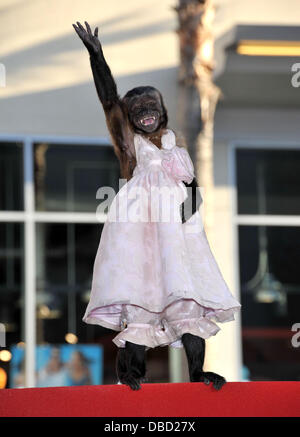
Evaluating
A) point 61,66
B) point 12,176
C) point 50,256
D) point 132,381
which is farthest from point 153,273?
point 61,66

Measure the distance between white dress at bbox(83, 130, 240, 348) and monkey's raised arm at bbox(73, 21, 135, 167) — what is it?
0.22ft

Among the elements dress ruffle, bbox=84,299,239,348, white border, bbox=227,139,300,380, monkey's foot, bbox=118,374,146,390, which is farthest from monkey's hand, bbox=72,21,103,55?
white border, bbox=227,139,300,380

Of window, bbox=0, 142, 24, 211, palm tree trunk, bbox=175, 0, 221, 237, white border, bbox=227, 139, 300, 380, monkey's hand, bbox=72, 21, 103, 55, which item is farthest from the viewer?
white border, bbox=227, 139, 300, 380

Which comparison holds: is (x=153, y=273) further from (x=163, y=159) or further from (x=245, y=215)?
(x=245, y=215)

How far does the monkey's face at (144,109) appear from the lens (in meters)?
3.78

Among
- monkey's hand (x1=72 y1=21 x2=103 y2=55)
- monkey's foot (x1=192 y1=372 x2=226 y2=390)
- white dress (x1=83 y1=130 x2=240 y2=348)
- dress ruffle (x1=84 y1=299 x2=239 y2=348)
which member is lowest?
monkey's foot (x1=192 y1=372 x2=226 y2=390)

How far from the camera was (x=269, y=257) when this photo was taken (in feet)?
30.8

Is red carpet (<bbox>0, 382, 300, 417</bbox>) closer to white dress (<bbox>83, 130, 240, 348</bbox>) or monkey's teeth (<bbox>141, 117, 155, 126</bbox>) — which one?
white dress (<bbox>83, 130, 240, 348</bbox>)

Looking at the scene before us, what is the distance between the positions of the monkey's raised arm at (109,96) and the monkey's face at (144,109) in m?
0.03

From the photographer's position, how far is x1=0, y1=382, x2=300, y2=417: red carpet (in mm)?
3242

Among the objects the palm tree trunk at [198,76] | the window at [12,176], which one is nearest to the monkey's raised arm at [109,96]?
the palm tree trunk at [198,76]

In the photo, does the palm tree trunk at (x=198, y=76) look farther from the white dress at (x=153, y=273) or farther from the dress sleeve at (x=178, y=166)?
the white dress at (x=153, y=273)

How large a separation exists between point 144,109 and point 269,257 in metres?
5.78
